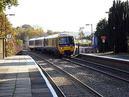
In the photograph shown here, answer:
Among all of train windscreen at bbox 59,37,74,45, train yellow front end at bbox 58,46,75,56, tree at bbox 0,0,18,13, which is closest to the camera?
tree at bbox 0,0,18,13

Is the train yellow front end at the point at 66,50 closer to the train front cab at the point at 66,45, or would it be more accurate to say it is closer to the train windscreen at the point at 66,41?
the train front cab at the point at 66,45

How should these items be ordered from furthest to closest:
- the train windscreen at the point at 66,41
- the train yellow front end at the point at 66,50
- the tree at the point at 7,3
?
1. the train windscreen at the point at 66,41
2. the train yellow front end at the point at 66,50
3. the tree at the point at 7,3

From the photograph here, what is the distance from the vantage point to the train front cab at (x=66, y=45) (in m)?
54.3

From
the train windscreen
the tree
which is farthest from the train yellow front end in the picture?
the tree

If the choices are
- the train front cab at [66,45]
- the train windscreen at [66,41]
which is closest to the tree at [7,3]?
the train front cab at [66,45]

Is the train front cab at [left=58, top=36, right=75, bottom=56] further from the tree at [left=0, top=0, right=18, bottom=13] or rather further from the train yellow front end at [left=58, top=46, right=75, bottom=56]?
the tree at [left=0, top=0, right=18, bottom=13]

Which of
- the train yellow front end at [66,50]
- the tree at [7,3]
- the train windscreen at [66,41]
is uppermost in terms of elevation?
the tree at [7,3]

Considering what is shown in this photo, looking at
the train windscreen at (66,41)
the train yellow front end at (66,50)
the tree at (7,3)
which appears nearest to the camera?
the tree at (7,3)

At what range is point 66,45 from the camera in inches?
2160

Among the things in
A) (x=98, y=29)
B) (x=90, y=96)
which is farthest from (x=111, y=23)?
(x=90, y=96)

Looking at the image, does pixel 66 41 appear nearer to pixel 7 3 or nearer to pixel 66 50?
pixel 66 50

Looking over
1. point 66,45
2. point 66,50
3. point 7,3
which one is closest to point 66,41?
point 66,45

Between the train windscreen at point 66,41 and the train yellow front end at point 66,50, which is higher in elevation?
the train windscreen at point 66,41

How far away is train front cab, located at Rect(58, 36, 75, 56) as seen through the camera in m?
54.3
